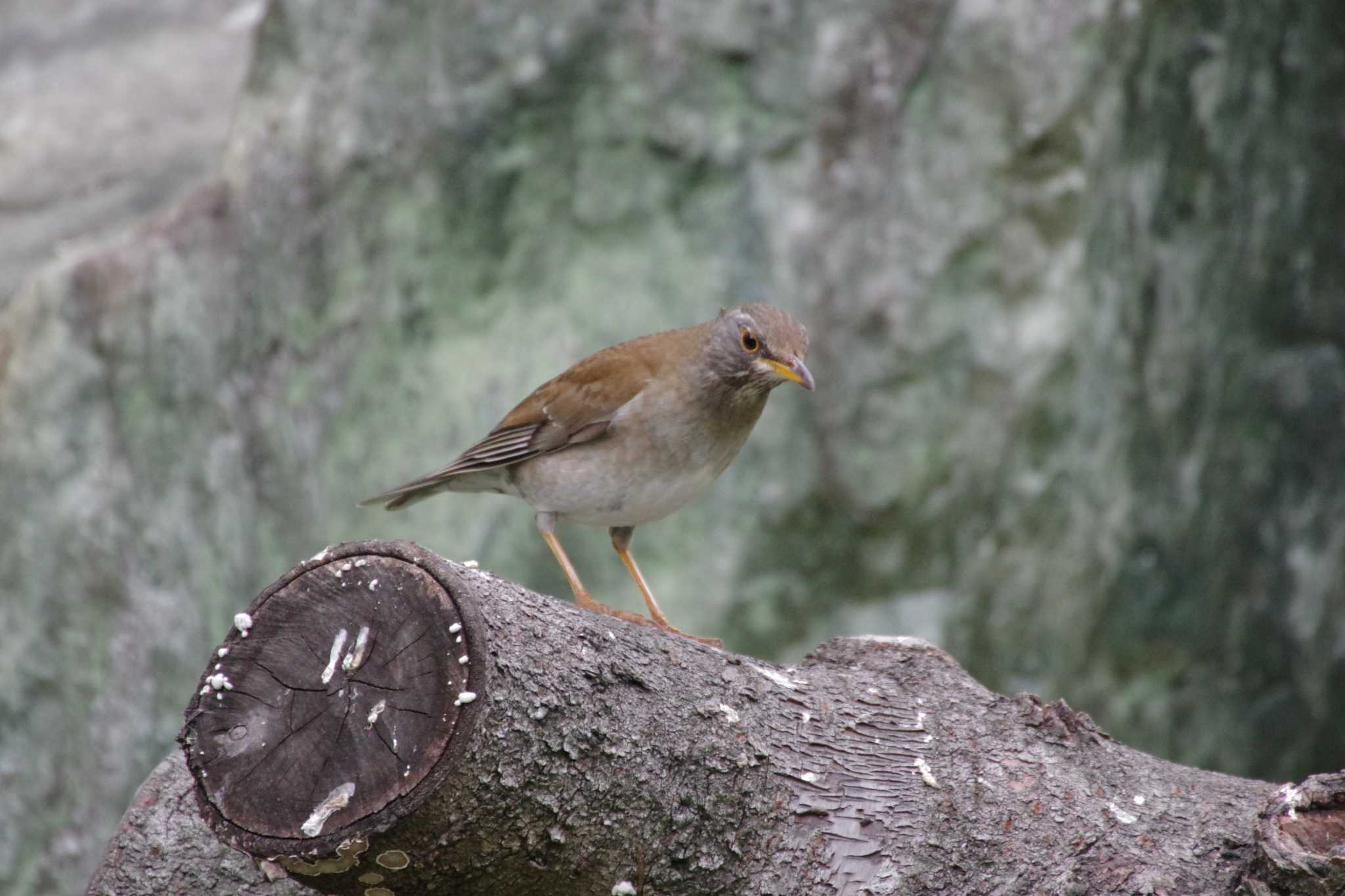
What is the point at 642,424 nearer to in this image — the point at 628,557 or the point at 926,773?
the point at 628,557

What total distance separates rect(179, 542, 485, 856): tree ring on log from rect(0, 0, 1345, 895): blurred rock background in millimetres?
3962

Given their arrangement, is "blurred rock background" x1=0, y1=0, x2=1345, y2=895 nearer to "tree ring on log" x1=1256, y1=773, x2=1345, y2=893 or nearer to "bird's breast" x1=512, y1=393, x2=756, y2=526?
"bird's breast" x1=512, y1=393, x2=756, y2=526

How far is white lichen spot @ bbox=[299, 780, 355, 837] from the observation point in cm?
266

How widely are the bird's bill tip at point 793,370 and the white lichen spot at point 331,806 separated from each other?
88.1 inches

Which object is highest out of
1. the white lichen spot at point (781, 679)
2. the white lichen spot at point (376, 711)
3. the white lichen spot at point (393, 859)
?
the white lichen spot at point (376, 711)

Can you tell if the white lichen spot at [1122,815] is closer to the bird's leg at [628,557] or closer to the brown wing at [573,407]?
the bird's leg at [628,557]

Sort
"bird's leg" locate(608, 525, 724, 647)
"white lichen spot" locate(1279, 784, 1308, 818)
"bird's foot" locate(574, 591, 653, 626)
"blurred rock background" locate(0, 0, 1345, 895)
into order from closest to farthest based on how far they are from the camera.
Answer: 1. "white lichen spot" locate(1279, 784, 1308, 818)
2. "bird's foot" locate(574, 591, 653, 626)
3. "bird's leg" locate(608, 525, 724, 647)
4. "blurred rock background" locate(0, 0, 1345, 895)

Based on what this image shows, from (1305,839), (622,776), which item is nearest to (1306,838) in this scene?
(1305,839)

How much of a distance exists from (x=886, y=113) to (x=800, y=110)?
15.2 inches

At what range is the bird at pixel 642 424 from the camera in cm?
478

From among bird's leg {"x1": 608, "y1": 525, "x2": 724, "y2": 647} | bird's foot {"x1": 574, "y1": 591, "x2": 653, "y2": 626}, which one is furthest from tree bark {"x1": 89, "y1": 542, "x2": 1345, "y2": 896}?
bird's leg {"x1": 608, "y1": 525, "x2": 724, "y2": 647}

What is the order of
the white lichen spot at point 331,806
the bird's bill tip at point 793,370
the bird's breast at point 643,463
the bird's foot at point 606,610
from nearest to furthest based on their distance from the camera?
1. the white lichen spot at point 331,806
2. the bird's foot at point 606,610
3. the bird's bill tip at point 793,370
4. the bird's breast at point 643,463

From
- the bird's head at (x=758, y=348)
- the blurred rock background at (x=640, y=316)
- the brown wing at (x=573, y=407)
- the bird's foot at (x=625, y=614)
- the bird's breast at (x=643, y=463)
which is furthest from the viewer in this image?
the blurred rock background at (x=640, y=316)

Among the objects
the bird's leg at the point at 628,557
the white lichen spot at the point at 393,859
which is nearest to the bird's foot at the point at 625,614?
the bird's leg at the point at 628,557
